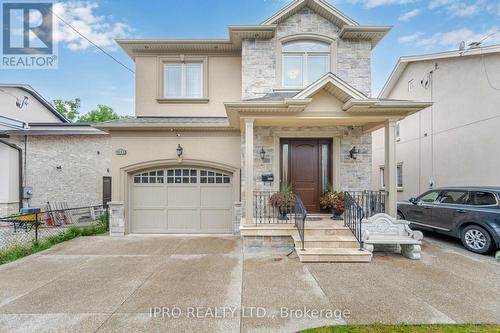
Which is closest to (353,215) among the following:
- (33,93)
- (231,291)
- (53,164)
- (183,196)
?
(231,291)

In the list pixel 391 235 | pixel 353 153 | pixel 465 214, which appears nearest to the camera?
pixel 391 235

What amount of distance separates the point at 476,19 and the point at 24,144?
1998 centimetres

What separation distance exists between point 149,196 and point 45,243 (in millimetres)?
2842

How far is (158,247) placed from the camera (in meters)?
6.18

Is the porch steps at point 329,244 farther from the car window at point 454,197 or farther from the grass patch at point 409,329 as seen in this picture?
the car window at point 454,197

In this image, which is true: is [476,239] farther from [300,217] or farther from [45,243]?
[45,243]

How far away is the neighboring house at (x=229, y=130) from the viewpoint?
7039 mm

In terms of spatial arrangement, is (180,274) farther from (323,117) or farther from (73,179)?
(73,179)

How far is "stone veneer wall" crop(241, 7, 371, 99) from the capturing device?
7.31 metres

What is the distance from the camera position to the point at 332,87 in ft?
18.5

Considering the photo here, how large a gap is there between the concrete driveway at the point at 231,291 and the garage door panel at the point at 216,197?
2105 mm

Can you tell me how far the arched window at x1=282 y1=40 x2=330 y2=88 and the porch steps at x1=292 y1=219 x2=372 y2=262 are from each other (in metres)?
4.50

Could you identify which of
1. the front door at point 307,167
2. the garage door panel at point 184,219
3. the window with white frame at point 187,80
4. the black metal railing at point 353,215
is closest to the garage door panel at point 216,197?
the garage door panel at point 184,219

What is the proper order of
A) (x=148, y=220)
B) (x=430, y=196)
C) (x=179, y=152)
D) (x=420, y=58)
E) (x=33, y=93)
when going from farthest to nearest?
(x=33, y=93) → (x=420, y=58) → (x=148, y=220) → (x=179, y=152) → (x=430, y=196)
